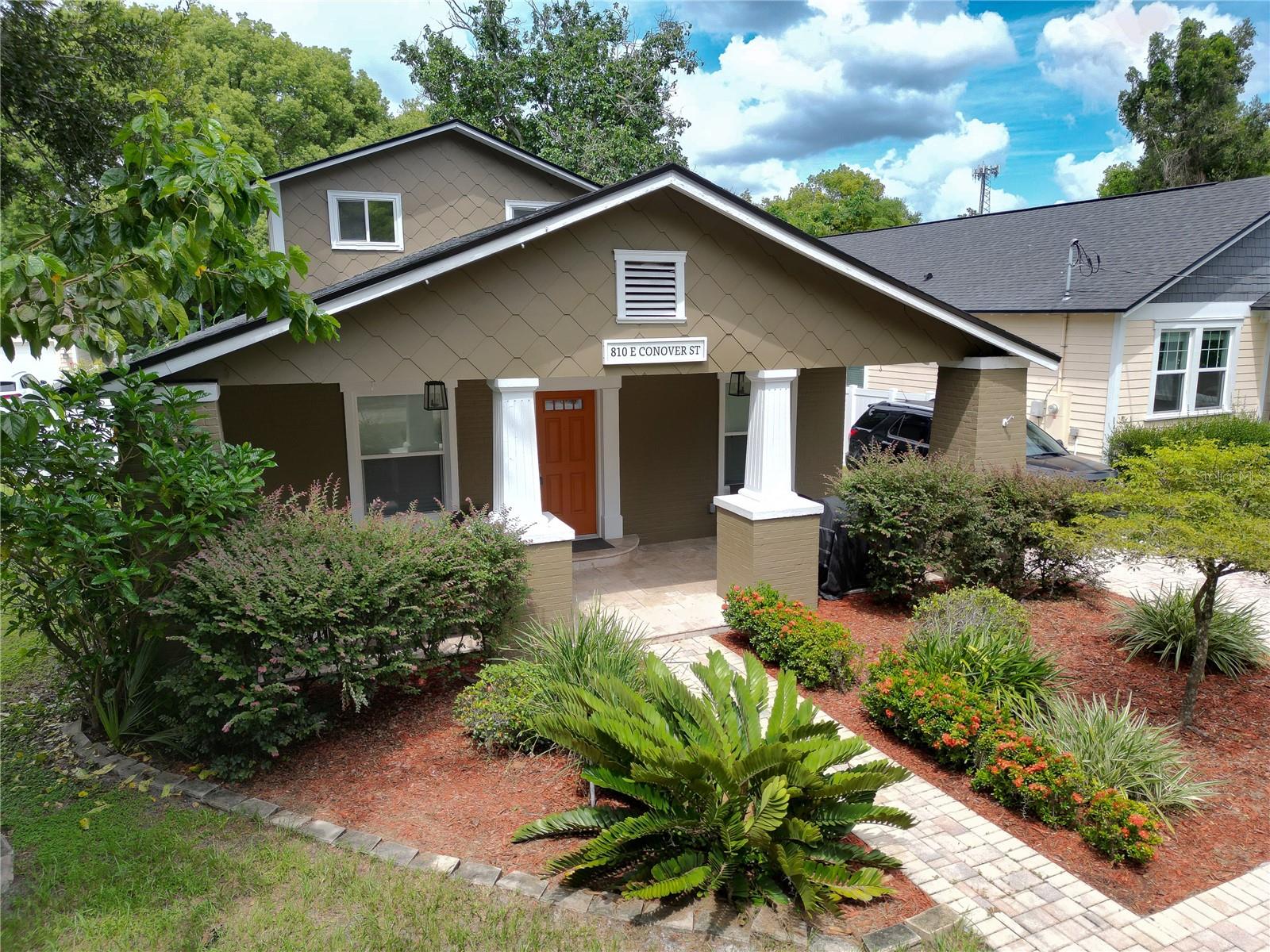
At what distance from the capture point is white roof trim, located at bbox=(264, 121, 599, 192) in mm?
12617

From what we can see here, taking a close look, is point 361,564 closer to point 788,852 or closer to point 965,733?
point 788,852

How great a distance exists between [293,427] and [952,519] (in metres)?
8.00

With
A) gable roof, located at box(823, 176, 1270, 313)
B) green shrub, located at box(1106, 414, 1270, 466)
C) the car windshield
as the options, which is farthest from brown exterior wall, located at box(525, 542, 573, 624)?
gable roof, located at box(823, 176, 1270, 313)

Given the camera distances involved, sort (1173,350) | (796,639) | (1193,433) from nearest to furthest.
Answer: (796,639) < (1193,433) < (1173,350)

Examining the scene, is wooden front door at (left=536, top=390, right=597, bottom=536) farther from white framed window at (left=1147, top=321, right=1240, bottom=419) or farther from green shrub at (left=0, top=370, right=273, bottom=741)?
white framed window at (left=1147, top=321, right=1240, bottom=419)

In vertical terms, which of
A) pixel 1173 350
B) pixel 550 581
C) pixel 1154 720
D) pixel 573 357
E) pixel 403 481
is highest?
pixel 1173 350

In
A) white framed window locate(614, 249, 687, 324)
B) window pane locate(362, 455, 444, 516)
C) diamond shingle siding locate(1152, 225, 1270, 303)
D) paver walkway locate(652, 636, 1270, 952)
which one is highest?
diamond shingle siding locate(1152, 225, 1270, 303)

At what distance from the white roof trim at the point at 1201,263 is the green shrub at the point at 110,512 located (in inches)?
632

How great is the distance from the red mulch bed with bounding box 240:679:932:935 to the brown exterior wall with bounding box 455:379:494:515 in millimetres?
4752

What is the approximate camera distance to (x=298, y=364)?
7.61m

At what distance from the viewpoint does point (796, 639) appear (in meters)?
8.19

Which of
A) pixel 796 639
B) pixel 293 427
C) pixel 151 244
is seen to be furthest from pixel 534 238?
pixel 796 639

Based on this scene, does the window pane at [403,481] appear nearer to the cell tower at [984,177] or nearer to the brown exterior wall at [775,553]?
the brown exterior wall at [775,553]

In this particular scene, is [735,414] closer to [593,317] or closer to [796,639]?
[593,317]
